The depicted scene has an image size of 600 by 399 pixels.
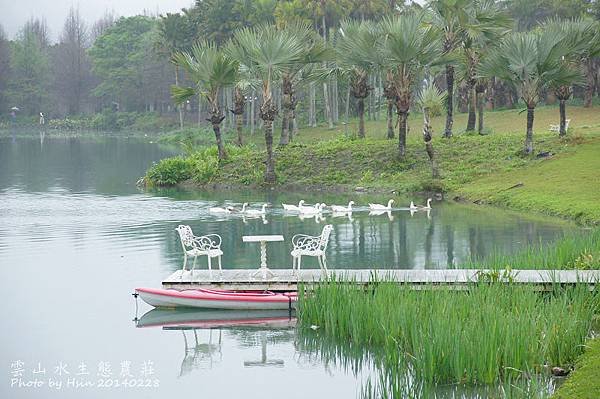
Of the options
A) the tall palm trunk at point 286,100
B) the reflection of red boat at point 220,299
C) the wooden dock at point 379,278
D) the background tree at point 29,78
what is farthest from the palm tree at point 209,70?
the background tree at point 29,78

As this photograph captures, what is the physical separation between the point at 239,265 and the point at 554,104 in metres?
46.3

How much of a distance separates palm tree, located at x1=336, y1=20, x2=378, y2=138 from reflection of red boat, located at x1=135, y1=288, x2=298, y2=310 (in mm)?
27143

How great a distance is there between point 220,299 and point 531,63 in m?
25.2

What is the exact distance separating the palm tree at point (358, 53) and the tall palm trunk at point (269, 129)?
4.27 meters

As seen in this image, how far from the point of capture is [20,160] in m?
66.8

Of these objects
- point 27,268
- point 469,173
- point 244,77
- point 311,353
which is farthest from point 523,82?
point 311,353

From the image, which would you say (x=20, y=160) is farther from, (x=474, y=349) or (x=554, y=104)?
(x=474, y=349)

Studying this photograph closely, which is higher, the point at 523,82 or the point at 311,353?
the point at 523,82

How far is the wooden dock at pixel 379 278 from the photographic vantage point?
52.9 ft

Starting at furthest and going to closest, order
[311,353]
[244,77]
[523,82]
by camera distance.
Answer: [244,77]
[523,82]
[311,353]

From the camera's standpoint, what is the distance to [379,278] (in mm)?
16969

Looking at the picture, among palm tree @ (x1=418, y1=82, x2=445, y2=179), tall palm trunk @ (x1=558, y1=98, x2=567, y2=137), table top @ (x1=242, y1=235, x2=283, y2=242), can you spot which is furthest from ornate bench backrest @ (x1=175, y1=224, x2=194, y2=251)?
tall palm trunk @ (x1=558, y1=98, x2=567, y2=137)

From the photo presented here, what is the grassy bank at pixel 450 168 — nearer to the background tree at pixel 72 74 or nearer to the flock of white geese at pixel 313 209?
the flock of white geese at pixel 313 209

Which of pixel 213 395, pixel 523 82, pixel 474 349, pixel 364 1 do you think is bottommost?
pixel 213 395
